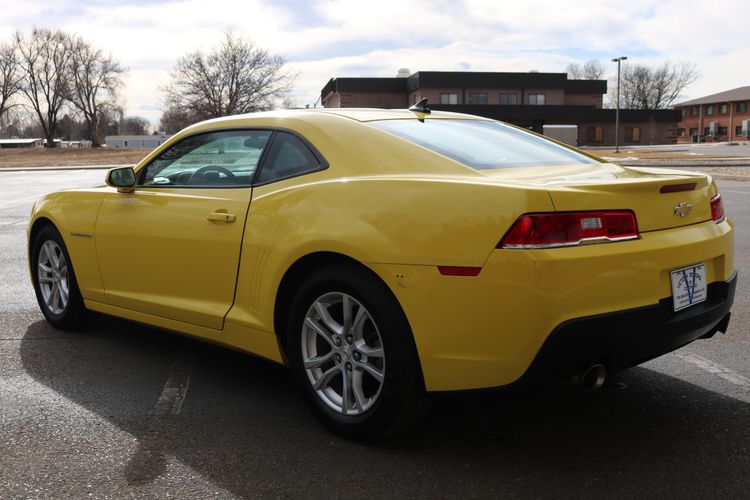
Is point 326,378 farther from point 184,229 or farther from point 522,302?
point 184,229

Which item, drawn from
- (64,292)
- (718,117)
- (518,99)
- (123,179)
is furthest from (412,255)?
(718,117)

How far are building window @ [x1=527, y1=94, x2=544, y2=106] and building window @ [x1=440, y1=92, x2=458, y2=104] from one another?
26.1ft

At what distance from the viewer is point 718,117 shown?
112312mm

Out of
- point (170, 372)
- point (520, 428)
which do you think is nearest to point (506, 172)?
point (520, 428)

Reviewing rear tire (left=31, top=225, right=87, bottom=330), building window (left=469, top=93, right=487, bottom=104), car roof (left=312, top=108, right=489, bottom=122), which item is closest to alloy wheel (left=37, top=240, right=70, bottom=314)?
rear tire (left=31, top=225, right=87, bottom=330)

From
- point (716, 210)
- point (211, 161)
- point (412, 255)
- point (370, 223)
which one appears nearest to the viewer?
point (412, 255)

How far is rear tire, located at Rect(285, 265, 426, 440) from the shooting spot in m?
3.11

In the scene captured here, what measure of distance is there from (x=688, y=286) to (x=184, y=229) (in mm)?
2491

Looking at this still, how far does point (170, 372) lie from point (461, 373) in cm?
214

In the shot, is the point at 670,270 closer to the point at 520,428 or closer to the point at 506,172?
the point at 506,172

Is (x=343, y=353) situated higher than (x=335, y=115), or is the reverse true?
(x=335, y=115)

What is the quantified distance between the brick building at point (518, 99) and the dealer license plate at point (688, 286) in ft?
215

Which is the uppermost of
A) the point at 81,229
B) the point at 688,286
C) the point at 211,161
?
the point at 211,161

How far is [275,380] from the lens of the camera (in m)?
4.31
